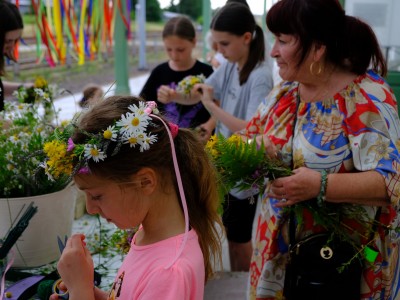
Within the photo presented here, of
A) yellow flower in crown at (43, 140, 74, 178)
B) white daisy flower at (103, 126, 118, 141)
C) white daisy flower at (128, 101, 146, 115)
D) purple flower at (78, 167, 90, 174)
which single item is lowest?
purple flower at (78, 167, 90, 174)

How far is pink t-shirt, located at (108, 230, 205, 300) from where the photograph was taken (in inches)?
38.1

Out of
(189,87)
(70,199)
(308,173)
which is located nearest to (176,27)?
(189,87)

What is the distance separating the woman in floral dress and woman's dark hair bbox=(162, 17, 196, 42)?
1522 mm

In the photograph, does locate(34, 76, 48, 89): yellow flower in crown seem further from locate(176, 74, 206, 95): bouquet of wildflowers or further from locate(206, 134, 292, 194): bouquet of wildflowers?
locate(206, 134, 292, 194): bouquet of wildflowers

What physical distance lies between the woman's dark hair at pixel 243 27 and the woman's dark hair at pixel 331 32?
0.85 metres

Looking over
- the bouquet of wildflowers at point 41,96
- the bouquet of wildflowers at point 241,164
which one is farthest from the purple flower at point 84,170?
the bouquet of wildflowers at point 41,96

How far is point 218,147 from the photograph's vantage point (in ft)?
4.83

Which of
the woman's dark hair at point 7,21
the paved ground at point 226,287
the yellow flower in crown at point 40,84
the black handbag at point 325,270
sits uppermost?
the woman's dark hair at point 7,21

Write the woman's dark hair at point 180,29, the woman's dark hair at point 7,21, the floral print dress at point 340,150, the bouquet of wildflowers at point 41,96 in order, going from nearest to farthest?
the floral print dress at point 340,150 → the bouquet of wildflowers at point 41,96 → the woman's dark hair at point 7,21 → the woman's dark hair at point 180,29

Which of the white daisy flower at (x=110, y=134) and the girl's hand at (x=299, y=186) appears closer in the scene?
the white daisy flower at (x=110, y=134)

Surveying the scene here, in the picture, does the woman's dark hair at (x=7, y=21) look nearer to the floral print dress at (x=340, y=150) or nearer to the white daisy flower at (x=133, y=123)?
the floral print dress at (x=340, y=150)

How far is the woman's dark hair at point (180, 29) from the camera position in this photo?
3.04 meters

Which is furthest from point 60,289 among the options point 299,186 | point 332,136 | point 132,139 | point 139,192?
point 332,136

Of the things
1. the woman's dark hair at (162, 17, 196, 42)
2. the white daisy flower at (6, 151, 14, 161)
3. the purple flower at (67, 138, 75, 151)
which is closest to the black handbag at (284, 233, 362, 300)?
the purple flower at (67, 138, 75, 151)
